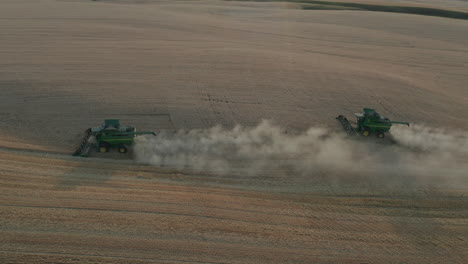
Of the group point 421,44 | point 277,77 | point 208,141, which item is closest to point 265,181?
point 208,141

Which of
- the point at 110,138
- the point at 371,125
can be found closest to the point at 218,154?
the point at 110,138

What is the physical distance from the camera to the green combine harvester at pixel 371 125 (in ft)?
56.1

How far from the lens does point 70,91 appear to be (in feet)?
66.9

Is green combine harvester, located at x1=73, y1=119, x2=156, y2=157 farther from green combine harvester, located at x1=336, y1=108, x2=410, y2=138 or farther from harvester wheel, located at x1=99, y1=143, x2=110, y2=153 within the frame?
green combine harvester, located at x1=336, y1=108, x2=410, y2=138

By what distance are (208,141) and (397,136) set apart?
926cm

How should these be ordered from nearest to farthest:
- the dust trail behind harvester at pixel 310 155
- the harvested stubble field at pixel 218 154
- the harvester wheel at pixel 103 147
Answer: the harvested stubble field at pixel 218 154, the dust trail behind harvester at pixel 310 155, the harvester wheel at pixel 103 147

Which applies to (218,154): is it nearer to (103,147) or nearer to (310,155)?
(310,155)

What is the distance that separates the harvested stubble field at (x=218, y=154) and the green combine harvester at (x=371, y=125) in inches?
38.0

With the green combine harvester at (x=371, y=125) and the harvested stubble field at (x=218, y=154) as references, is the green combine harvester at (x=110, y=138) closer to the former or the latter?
the harvested stubble field at (x=218, y=154)

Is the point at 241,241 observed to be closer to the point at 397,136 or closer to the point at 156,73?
the point at 397,136

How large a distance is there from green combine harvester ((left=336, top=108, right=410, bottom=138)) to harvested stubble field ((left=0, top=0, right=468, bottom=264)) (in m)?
0.96

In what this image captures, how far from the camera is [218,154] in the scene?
1532cm

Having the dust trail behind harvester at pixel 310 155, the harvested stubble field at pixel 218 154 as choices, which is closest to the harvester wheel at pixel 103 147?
the harvested stubble field at pixel 218 154

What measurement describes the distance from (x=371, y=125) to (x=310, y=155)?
12.1 ft
